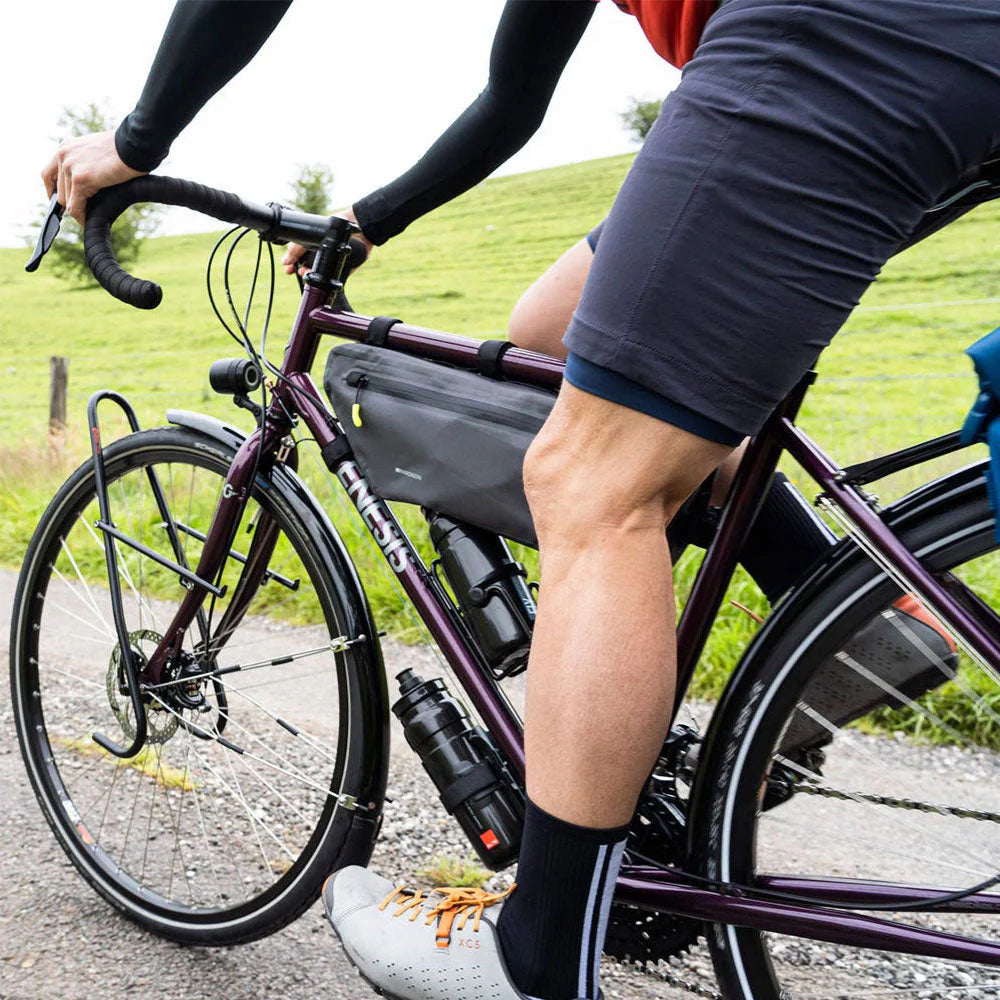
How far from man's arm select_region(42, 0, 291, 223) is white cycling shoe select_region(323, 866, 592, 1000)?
49.1 inches

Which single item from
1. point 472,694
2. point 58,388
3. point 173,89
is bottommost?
point 58,388

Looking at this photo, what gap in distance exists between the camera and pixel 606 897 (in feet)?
4.55

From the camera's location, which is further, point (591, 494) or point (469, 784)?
point (469, 784)

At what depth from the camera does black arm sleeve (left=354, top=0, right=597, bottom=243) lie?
1801mm

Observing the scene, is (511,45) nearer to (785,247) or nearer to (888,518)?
(785,247)

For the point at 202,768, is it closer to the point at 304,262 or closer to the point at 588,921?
the point at 304,262

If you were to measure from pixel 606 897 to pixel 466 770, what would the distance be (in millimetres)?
375

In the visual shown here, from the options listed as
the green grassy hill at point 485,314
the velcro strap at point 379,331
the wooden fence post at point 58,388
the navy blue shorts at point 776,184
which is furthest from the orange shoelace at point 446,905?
the wooden fence post at point 58,388

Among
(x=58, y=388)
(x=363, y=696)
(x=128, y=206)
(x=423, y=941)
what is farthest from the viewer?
(x=58, y=388)

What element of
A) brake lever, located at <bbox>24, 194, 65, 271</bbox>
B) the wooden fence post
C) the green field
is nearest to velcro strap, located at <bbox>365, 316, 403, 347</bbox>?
brake lever, located at <bbox>24, 194, 65, 271</bbox>

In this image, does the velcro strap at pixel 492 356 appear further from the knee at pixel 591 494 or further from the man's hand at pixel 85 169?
the man's hand at pixel 85 169

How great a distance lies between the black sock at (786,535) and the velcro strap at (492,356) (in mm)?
488

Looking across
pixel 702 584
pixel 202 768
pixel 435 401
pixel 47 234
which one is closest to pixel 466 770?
pixel 702 584

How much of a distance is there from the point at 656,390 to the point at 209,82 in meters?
0.90
